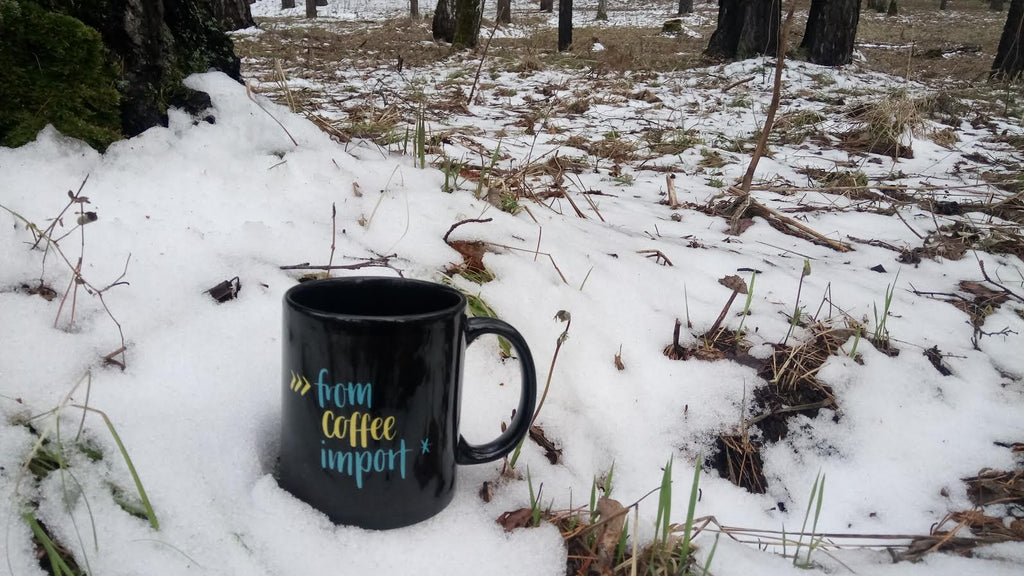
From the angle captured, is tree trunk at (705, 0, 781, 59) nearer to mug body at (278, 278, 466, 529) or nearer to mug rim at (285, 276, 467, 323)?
mug rim at (285, 276, 467, 323)

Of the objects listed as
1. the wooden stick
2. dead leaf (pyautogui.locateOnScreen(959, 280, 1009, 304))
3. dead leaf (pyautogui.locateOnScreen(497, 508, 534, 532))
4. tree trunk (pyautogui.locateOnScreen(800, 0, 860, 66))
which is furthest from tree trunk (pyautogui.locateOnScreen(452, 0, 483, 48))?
dead leaf (pyautogui.locateOnScreen(497, 508, 534, 532))

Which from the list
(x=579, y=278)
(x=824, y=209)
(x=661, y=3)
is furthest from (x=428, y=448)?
(x=661, y=3)

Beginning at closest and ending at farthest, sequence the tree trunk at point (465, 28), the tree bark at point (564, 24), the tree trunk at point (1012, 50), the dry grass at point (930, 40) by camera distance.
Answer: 1. the tree trunk at point (1012, 50)
2. the dry grass at point (930, 40)
3. the tree trunk at point (465, 28)
4. the tree bark at point (564, 24)

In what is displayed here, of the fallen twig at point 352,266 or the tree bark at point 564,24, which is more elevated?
the tree bark at point 564,24

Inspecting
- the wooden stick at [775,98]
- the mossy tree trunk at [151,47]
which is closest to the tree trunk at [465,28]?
the wooden stick at [775,98]

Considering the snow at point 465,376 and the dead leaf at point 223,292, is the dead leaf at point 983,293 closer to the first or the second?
the snow at point 465,376

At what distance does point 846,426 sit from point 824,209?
5.25 feet

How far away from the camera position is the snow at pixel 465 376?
3.02 feet

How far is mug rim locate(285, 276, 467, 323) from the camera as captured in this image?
0.85 m

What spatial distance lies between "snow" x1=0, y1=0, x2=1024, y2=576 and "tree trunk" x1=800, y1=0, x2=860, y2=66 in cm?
533

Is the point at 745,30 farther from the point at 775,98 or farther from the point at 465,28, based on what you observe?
the point at 775,98

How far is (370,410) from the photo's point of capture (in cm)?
89

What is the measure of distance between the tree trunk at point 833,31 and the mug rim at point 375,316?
705 centimetres

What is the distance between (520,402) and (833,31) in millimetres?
7191
